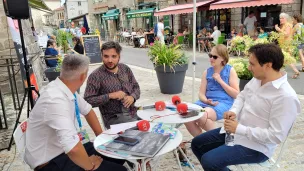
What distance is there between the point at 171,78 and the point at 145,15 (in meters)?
15.9

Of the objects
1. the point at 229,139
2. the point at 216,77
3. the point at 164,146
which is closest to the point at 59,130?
the point at 164,146

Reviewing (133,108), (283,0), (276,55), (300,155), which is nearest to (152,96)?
(133,108)

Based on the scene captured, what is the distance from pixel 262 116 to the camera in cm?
196

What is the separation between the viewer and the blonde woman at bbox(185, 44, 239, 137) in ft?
9.82

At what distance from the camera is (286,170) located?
277cm

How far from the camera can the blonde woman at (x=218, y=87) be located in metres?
2.99

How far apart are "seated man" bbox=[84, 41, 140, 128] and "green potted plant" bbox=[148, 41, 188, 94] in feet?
8.67

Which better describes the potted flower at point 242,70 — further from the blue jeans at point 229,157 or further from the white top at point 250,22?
the white top at point 250,22

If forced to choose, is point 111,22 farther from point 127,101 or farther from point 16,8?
point 127,101

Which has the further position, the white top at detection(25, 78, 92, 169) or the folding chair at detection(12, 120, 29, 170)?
the folding chair at detection(12, 120, 29, 170)

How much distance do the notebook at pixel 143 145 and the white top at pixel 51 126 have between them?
0.88ft

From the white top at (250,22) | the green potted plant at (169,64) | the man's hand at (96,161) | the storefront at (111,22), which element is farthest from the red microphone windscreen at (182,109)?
the storefront at (111,22)

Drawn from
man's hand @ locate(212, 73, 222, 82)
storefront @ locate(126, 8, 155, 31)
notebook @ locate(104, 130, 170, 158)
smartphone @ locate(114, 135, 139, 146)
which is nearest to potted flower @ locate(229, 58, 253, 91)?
man's hand @ locate(212, 73, 222, 82)

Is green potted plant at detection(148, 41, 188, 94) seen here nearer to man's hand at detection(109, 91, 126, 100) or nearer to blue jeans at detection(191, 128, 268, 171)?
man's hand at detection(109, 91, 126, 100)
